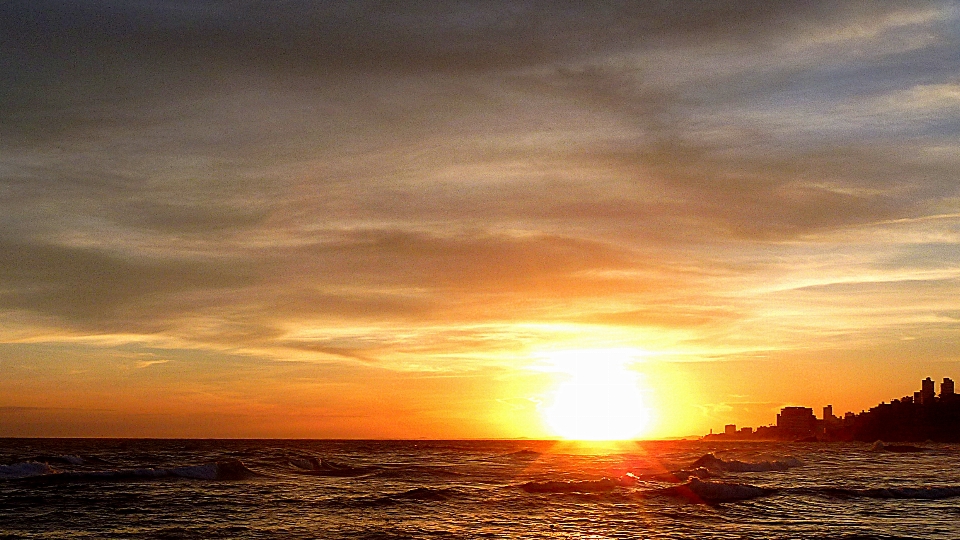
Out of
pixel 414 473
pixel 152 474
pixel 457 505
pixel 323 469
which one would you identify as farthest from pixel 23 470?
pixel 457 505

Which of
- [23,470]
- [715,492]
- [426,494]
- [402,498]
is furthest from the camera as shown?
[23,470]

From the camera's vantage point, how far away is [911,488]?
4916 centimetres

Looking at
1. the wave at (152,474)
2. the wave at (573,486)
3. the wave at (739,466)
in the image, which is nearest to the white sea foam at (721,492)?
the wave at (573,486)

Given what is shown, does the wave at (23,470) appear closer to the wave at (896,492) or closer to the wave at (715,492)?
the wave at (715,492)

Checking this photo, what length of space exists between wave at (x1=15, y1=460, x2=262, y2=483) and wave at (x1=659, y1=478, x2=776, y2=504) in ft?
106

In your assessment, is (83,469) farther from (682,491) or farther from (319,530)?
(682,491)

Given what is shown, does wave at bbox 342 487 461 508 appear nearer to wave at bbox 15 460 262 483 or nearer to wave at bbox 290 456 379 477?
wave at bbox 15 460 262 483

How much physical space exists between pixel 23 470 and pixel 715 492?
52853mm

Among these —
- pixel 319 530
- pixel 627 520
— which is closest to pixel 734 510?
pixel 627 520

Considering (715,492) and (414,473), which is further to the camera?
(414,473)

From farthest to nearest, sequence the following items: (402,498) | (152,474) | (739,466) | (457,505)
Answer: (739,466)
(152,474)
(402,498)
(457,505)

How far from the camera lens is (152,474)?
59.8 metres

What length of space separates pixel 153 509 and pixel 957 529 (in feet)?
119

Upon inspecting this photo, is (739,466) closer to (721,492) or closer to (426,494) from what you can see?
(721,492)
